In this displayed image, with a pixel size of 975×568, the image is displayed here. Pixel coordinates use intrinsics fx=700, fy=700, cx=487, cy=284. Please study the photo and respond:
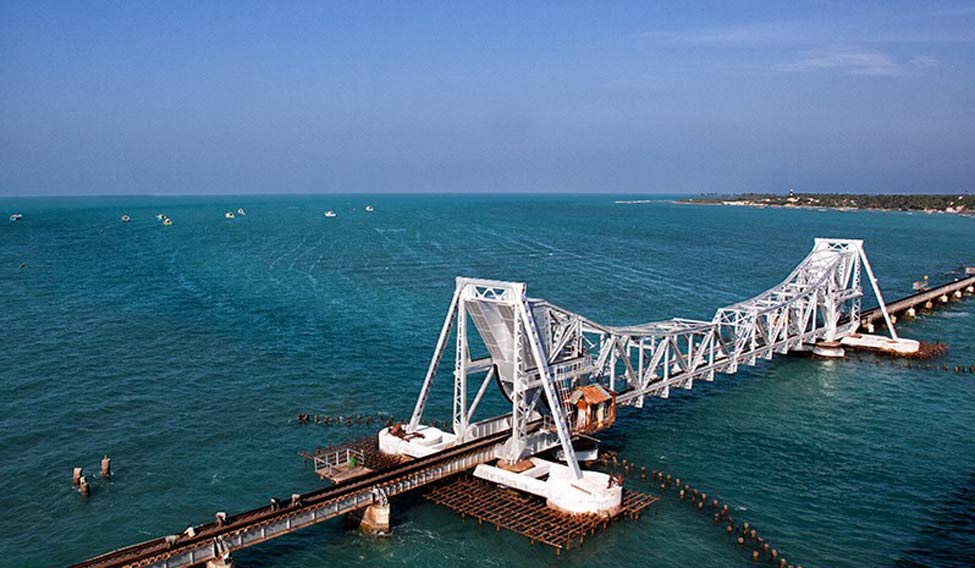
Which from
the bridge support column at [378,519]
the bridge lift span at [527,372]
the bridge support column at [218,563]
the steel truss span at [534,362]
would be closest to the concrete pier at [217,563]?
the bridge support column at [218,563]

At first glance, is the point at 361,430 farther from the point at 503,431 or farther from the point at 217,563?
the point at 217,563

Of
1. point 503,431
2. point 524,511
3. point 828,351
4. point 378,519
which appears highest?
point 828,351

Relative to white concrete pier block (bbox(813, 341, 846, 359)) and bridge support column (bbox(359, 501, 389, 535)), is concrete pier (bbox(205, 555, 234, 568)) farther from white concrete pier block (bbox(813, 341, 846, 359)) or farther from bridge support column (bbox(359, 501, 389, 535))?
white concrete pier block (bbox(813, 341, 846, 359))

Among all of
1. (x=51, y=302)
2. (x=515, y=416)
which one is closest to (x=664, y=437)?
(x=515, y=416)

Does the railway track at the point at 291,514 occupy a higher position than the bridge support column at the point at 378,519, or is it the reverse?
the railway track at the point at 291,514

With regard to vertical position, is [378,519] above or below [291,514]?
below

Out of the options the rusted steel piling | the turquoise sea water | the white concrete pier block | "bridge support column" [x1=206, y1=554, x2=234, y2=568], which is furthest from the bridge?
the white concrete pier block

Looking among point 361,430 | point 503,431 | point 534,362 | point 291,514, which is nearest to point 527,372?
point 534,362

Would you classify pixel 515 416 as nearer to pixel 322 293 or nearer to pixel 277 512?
pixel 277 512

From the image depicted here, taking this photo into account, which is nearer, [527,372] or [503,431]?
[527,372]

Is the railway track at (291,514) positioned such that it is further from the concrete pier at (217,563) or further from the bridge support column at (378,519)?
the bridge support column at (378,519)

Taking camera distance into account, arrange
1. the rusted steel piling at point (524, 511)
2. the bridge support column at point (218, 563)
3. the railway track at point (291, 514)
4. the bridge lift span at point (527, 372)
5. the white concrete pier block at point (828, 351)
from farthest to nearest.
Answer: the white concrete pier block at point (828, 351)
the bridge lift span at point (527, 372)
the rusted steel piling at point (524, 511)
the bridge support column at point (218, 563)
the railway track at point (291, 514)

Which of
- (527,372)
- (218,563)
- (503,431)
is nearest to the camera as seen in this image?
(218,563)
